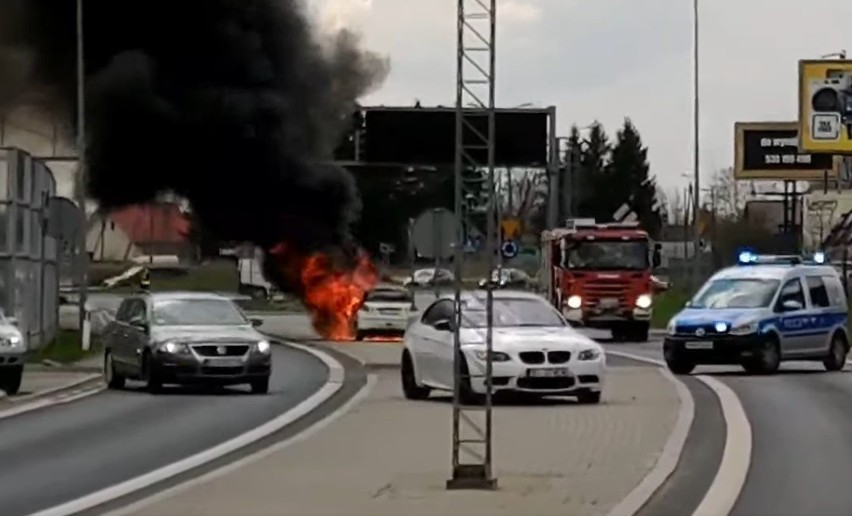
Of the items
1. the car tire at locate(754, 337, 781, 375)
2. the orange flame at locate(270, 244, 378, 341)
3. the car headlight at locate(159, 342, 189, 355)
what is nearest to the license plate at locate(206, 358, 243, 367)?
the car headlight at locate(159, 342, 189, 355)

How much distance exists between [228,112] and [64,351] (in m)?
14.5

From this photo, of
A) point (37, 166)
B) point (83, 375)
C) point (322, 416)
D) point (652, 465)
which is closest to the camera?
point (652, 465)

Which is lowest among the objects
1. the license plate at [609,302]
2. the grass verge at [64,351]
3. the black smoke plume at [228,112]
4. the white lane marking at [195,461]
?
the grass verge at [64,351]

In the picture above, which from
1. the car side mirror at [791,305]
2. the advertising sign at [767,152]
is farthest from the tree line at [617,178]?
the car side mirror at [791,305]

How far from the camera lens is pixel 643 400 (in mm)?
25766

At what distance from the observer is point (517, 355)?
25172 mm

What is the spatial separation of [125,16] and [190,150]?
4.12m

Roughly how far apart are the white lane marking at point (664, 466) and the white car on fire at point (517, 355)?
1332 mm

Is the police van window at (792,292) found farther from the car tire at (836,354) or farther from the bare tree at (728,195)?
the bare tree at (728,195)

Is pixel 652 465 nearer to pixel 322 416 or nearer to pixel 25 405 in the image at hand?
pixel 322 416

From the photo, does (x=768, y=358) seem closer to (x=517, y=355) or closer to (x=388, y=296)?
(x=517, y=355)

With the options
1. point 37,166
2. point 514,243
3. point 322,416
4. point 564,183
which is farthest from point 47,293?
point 564,183

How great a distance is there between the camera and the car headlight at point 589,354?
83.1 feet

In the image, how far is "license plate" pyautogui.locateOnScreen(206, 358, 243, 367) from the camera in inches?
1129
